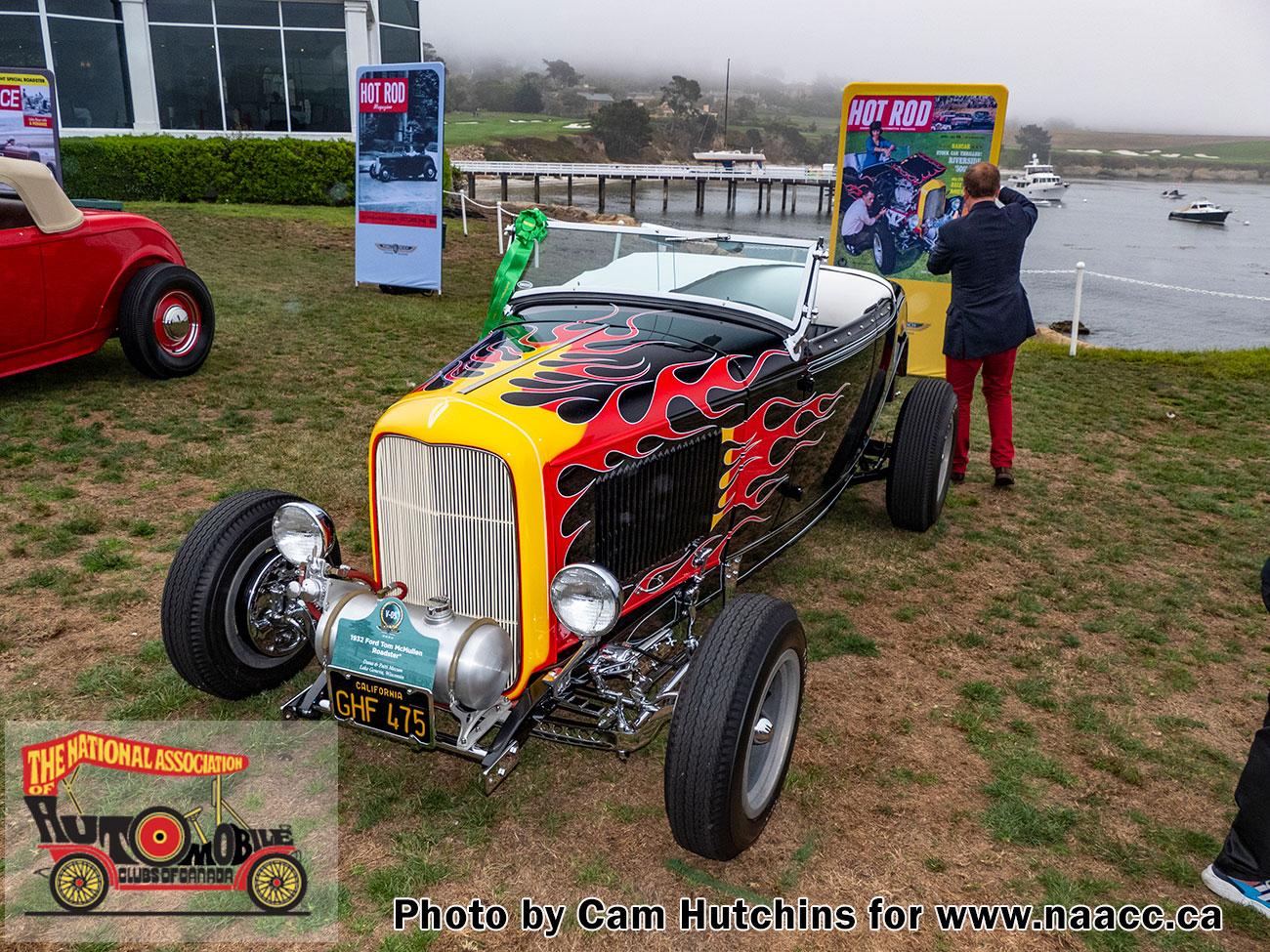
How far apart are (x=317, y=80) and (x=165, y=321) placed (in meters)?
19.7

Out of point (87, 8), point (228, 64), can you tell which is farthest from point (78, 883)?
point (228, 64)

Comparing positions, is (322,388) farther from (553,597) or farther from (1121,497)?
(1121,497)

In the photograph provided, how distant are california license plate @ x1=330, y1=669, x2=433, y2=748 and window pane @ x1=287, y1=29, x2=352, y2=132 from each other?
25.3 metres

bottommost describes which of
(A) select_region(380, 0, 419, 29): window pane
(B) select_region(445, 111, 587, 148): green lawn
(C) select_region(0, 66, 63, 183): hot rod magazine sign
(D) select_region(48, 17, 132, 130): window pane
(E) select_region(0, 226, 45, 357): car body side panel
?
(E) select_region(0, 226, 45, 357): car body side panel

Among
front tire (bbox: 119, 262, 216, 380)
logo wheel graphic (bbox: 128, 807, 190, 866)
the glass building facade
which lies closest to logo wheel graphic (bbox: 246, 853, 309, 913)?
logo wheel graphic (bbox: 128, 807, 190, 866)

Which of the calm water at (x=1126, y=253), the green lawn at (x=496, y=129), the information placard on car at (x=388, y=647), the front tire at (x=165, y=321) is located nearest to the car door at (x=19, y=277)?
the front tire at (x=165, y=321)

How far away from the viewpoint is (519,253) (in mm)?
4941

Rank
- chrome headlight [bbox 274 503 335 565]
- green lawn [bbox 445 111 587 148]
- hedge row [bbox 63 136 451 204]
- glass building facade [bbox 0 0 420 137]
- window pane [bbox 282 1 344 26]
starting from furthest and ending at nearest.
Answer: green lawn [bbox 445 111 587 148] → window pane [bbox 282 1 344 26] → glass building facade [bbox 0 0 420 137] → hedge row [bbox 63 136 451 204] → chrome headlight [bbox 274 503 335 565]

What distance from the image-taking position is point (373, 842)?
3.18 meters

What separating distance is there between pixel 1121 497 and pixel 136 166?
22.4 metres

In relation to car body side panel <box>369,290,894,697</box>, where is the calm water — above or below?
below

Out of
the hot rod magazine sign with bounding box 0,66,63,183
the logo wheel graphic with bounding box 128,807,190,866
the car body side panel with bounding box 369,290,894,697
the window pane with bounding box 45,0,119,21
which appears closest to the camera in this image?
the logo wheel graphic with bounding box 128,807,190,866

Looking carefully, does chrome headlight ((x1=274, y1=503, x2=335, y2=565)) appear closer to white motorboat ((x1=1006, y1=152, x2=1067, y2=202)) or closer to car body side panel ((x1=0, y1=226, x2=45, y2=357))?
car body side panel ((x1=0, y1=226, x2=45, y2=357))

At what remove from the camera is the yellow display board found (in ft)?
29.1
